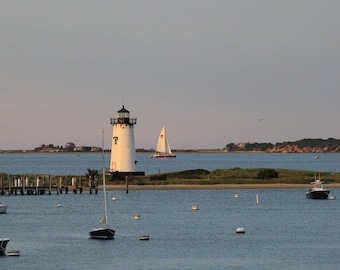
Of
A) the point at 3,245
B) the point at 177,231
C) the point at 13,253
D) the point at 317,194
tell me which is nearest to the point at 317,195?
the point at 317,194

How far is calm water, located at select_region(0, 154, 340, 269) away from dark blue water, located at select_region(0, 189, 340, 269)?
68 millimetres

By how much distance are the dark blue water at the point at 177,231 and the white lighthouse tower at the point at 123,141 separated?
5.82m

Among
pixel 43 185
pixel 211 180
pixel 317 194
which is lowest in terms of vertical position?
pixel 317 194

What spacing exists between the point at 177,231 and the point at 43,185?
154 ft

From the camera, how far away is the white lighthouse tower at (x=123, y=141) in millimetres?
138375

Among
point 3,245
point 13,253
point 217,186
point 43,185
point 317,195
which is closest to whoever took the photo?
point 3,245

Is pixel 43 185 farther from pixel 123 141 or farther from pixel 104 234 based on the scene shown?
pixel 104 234

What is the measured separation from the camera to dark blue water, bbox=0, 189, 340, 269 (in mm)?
70875

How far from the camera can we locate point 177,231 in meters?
90.0

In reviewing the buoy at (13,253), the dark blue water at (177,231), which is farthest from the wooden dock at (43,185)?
the buoy at (13,253)

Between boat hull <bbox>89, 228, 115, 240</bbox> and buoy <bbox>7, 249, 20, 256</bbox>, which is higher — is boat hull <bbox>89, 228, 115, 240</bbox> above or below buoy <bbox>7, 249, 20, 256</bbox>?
above

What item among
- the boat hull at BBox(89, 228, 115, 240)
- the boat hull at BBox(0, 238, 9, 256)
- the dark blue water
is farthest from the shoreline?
the boat hull at BBox(0, 238, 9, 256)

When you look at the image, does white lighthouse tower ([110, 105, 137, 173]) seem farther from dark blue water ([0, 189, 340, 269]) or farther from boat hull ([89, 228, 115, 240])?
boat hull ([89, 228, 115, 240])

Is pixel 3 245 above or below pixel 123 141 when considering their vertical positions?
below
